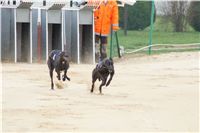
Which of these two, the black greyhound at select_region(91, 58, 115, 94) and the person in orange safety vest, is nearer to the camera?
the black greyhound at select_region(91, 58, 115, 94)

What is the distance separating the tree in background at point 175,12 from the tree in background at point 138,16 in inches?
115

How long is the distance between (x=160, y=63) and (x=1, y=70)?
4741 mm

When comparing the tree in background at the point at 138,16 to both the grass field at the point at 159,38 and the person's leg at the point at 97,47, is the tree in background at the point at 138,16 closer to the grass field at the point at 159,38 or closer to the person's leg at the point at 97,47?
the grass field at the point at 159,38

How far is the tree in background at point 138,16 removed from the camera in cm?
3506

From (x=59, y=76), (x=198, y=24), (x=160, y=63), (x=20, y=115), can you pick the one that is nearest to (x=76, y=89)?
(x=59, y=76)

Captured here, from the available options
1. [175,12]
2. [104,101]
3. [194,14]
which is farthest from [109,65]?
[194,14]

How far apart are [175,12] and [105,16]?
10.3 metres

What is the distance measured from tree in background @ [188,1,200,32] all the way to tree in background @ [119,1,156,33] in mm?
2623

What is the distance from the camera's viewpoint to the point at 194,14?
32.7 m

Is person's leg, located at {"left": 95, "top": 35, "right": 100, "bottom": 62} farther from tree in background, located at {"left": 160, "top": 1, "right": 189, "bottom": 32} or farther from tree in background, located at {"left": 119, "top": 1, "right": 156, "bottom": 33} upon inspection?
tree in background, located at {"left": 119, "top": 1, "right": 156, "bottom": 33}

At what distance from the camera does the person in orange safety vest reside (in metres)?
20.9

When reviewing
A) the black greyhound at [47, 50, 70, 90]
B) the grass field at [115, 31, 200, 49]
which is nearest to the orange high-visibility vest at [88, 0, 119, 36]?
the grass field at [115, 31, 200, 49]

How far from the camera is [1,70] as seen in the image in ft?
55.9

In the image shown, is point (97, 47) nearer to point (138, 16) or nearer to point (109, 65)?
point (109, 65)
